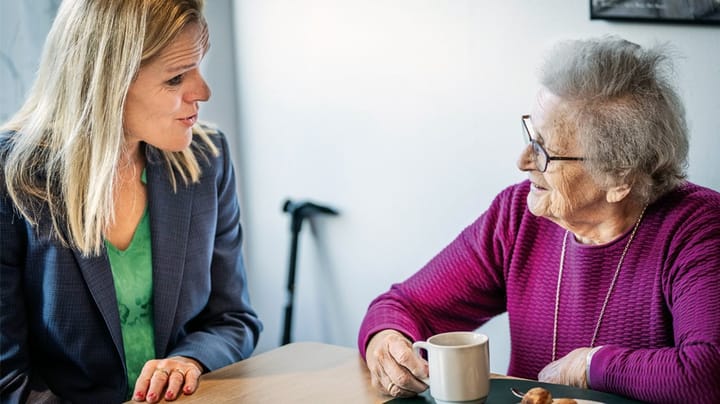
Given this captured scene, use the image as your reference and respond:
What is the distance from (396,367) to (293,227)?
158 centimetres

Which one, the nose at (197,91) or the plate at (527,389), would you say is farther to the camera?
the nose at (197,91)

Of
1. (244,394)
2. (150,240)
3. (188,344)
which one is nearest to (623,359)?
(244,394)

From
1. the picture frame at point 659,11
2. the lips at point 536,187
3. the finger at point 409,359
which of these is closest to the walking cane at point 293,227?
the picture frame at point 659,11

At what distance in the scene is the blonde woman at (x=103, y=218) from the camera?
5.62 feet

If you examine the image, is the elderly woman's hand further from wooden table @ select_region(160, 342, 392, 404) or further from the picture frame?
the picture frame

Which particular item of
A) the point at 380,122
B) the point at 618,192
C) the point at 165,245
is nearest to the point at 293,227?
the point at 380,122

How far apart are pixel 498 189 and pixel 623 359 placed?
39.7 inches

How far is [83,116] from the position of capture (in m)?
1.74

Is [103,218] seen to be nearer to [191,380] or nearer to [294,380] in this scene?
[191,380]

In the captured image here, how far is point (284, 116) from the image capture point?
314 cm

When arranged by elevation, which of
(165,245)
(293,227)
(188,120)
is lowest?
(293,227)

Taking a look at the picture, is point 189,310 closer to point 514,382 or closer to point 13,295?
point 13,295

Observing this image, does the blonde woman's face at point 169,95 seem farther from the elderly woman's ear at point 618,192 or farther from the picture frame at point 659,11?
the picture frame at point 659,11

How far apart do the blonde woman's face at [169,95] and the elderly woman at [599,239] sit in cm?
53
